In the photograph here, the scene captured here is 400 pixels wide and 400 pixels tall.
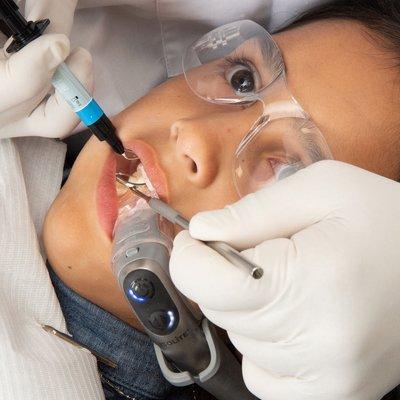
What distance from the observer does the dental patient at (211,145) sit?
1.12 meters

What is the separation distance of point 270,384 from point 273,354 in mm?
82

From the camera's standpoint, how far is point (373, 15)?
127 cm

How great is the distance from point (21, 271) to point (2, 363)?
0.18 metres

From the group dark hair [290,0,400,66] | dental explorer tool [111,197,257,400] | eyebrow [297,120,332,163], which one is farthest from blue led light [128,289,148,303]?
dark hair [290,0,400,66]

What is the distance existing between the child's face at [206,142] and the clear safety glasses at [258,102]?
18mm

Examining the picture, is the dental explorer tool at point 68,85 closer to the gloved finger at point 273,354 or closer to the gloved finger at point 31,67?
the gloved finger at point 31,67

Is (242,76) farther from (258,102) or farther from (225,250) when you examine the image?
(225,250)

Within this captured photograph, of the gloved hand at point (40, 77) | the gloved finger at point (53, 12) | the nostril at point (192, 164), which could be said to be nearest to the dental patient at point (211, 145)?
the nostril at point (192, 164)

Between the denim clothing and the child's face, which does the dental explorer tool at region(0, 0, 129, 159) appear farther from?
the denim clothing

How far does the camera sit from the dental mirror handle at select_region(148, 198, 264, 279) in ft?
2.77

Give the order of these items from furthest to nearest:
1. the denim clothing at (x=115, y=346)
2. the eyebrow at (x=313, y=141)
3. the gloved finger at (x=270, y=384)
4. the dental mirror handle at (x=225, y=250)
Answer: the denim clothing at (x=115, y=346) < the eyebrow at (x=313, y=141) < the gloved finger at (x=270, y=384) < the dental mirror handle at (x=225, y=250)

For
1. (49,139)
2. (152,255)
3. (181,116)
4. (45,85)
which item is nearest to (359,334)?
(152,255)

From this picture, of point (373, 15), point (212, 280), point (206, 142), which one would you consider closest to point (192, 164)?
point (206, 142)

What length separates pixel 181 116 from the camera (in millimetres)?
1212
